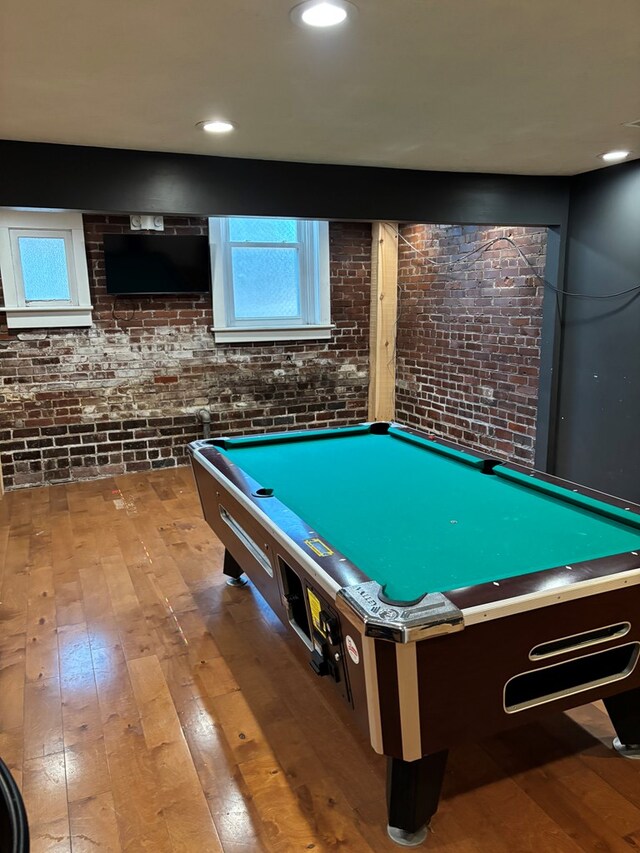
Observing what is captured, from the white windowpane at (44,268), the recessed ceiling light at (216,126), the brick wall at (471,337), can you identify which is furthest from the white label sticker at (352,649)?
the white windowpane at (44,268)

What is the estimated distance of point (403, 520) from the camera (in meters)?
1.96

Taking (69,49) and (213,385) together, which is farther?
(213,385)

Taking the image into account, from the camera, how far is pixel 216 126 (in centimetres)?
252

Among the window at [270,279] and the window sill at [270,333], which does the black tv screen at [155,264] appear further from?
the window sill at [270,333]

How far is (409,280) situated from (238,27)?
4098mm

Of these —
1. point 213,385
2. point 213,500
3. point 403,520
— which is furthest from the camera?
point 213,385

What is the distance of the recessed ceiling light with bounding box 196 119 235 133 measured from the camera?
2.46 metres

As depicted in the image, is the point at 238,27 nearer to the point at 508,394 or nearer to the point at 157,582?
the point at 157,582

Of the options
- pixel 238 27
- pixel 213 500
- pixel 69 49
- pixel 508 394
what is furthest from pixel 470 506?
pixel 508 394

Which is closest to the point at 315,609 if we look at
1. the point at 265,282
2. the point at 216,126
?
the point at 216,126

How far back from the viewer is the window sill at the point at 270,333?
203 inches

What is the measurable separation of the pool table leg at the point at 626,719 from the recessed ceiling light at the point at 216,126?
2607 millimetres

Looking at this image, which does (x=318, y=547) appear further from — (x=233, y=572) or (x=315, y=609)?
(x=233, y=572)

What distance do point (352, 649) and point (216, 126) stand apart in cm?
222
